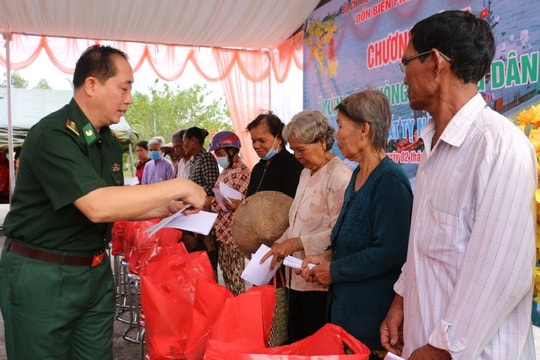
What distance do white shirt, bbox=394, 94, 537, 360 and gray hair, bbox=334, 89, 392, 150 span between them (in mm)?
540

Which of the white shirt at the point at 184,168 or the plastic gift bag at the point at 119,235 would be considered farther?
the white shirt at the point at 184,168

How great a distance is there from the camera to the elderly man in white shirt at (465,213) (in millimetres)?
909

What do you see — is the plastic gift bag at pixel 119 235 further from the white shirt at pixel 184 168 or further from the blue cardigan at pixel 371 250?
the blue cardigan at pixel 371 250

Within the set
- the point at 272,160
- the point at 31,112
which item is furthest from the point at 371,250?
the point at 31,112

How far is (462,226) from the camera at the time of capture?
100cm

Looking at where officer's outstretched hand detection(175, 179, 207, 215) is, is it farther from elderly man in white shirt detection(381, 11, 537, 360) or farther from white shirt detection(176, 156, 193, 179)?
white shirt detection(176, 156, 193, 179)

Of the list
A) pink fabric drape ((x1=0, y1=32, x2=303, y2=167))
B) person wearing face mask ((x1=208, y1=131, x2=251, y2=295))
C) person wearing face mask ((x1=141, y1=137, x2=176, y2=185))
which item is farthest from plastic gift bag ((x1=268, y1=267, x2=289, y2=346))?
pink fabric drape ((x1=0, y1=32, x2=303, y2=167))

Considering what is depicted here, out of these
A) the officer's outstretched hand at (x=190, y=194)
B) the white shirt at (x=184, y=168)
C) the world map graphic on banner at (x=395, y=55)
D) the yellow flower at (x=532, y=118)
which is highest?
the world map graphic on banner at (x=395, y=55)

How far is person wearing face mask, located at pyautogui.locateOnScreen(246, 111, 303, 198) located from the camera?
2705 mm

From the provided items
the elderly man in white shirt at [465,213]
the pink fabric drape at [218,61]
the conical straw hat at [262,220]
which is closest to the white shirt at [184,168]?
the pink fabric drape at [218,61]

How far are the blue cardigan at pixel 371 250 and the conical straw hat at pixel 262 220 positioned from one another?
0.63m

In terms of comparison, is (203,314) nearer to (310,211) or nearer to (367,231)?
(367,231)

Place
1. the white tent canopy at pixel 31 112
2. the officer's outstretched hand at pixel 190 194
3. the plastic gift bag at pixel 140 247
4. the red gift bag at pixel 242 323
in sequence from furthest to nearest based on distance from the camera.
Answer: the white tent canopy at pixel 31 112 < the plastic gift bag at pixel 140 247 < the officer's outstretched hand at pixel 190 194 < the red gift bag at pixel 242 323

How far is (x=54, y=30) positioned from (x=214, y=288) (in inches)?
235
